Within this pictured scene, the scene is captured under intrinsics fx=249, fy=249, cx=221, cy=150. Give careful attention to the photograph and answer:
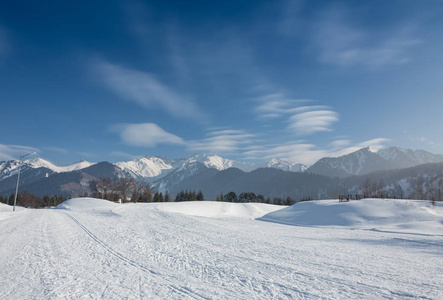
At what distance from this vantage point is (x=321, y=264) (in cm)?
690

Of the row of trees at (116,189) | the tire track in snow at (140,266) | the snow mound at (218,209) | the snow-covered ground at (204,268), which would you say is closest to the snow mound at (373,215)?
the snow-covered ground at (204,268)

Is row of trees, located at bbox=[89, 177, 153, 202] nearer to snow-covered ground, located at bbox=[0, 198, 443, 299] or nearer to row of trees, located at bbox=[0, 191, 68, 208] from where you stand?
row of trees, located at bbox=[0, 191, 68, 208]

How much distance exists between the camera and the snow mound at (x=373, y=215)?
18594 millimetres

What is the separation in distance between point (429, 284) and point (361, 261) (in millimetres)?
2016

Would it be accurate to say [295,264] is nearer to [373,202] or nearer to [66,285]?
[66,285]

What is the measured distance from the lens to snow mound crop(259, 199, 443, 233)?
61.0ft

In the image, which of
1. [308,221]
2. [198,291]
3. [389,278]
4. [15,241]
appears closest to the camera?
[198,291]

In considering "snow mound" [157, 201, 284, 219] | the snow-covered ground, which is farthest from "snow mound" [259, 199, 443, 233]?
"snow mound" [157, 201, 284, 219]

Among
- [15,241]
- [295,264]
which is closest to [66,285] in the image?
[295,264]

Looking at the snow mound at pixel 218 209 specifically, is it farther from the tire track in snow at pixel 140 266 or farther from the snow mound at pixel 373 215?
the tire track in snow at pixel 140 266

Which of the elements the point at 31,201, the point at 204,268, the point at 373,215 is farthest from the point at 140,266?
the point at 31,201

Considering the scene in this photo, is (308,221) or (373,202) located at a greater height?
(373,202)

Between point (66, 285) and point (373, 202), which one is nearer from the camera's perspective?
point (66, 285)

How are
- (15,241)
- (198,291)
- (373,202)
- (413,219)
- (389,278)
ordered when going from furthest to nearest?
(373,202), (413,219), (15,241), (389,278), (198,291)
